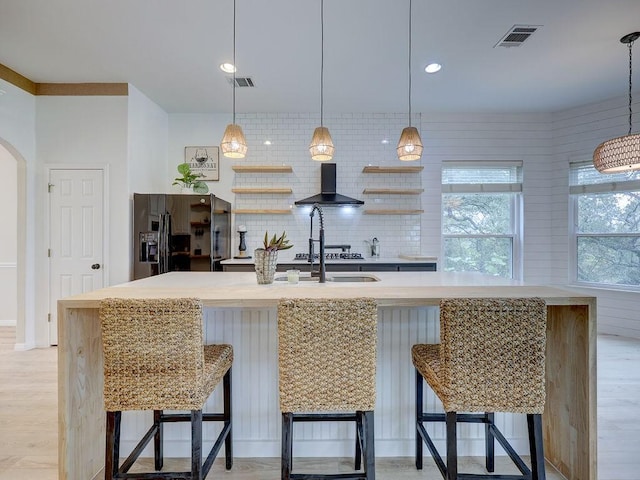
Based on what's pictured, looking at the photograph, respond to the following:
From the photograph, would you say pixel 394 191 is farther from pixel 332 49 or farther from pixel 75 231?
pixel 75 231

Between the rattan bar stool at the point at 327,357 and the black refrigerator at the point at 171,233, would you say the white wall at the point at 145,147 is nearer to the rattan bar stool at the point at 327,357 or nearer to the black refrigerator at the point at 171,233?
the black refrigerator at the point at 171,233

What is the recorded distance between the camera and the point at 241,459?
5.89ft

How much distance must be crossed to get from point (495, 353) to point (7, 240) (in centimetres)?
603

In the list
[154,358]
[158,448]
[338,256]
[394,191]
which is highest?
[394,191]

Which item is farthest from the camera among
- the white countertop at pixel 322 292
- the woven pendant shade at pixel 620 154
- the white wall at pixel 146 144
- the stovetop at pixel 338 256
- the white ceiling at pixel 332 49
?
the stovetop at pixel 338 256

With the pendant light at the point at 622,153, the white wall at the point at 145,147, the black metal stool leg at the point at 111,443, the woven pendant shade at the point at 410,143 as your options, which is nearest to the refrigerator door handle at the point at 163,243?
the white wall at the point at 145,147

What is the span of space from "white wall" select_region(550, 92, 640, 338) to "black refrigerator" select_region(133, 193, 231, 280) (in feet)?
14.7

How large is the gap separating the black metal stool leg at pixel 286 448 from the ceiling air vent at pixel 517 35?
125 inches

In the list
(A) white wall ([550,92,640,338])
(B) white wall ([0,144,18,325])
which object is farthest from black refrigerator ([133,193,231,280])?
(A) white wall ([550,92,640,338])

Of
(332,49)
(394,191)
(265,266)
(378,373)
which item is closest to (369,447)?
(378,373)

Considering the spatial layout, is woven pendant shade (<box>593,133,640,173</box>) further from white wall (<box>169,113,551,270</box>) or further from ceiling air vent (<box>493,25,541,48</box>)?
white wall (<box>169,113,551,270</box>)

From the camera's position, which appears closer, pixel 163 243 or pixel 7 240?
pixel 163 243

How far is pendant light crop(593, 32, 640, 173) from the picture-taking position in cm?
257

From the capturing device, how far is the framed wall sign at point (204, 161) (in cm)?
441
